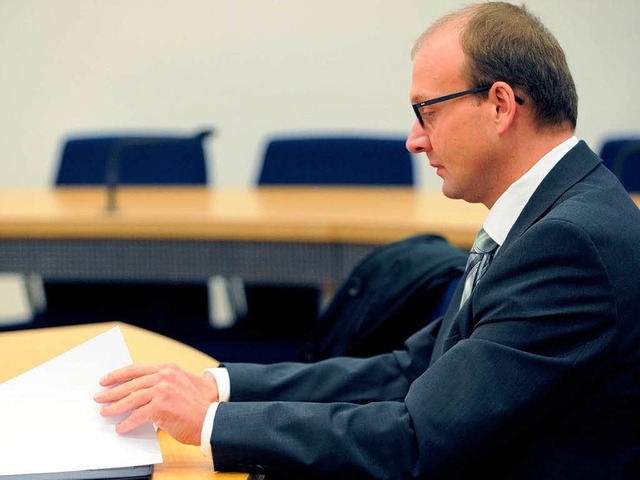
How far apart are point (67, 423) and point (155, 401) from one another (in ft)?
0.39

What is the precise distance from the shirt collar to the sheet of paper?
576 mm

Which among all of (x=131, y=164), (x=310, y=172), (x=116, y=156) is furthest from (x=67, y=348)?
(x=131, y=164)

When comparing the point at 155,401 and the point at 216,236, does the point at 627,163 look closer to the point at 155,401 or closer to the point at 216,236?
the point at 216,236

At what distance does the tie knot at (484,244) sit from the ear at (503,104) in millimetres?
166

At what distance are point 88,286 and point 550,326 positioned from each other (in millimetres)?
2356

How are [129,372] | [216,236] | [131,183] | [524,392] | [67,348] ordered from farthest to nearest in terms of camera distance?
1. [131,183]
2. [216,236]
3. [67,348]
4. [129,372]
5. [524,392]

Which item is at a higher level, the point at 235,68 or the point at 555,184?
the point at 555,184

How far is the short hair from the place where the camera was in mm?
1392

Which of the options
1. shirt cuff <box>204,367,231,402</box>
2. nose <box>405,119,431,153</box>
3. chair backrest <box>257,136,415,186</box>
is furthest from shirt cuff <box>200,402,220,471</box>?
chair backrest <box>257,136,415,186</box>

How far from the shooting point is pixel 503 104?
55.2 inches

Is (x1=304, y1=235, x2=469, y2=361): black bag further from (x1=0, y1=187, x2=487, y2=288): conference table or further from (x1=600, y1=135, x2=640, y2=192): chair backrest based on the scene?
(x1=600, y1=135, x2=640, y2=192): chair backrest

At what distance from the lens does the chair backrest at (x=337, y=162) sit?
3.38 meters

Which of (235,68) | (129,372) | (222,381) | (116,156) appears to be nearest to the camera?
(129,372)

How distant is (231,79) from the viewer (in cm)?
498
